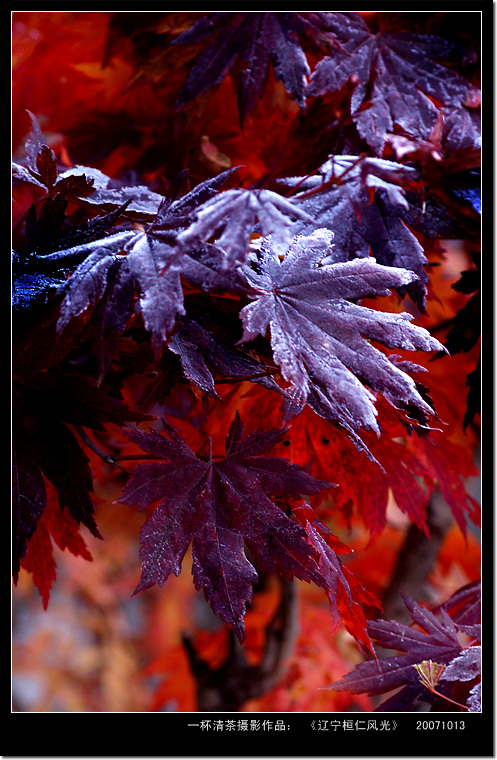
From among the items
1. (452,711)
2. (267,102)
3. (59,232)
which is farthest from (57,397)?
(267,102)

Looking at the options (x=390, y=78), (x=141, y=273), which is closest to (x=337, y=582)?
(x=141, y=273)

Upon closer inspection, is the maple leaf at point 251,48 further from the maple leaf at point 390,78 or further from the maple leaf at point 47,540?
the maple leaf at point 47,540

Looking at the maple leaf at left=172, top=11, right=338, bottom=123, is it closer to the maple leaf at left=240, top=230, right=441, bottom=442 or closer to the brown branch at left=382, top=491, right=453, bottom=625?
the maple leaf at left=240, top=230, right=441, bottom=442

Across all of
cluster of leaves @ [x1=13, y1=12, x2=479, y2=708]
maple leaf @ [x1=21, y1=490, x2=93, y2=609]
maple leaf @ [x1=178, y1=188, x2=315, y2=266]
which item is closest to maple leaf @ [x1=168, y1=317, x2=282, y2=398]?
cluster of leaves @ [x1=13, y1=12, x2=479, y2=708]

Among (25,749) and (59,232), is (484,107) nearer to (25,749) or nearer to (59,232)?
(59,232)

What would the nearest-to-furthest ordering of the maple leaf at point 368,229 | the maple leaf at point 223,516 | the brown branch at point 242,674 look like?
the maple leaf at point 223,516 < the maple leaf at point 368,229 < the brown branch at point 242,674

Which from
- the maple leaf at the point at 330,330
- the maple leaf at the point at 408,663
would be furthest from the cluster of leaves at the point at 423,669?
the maple leaf at the point at 330,330

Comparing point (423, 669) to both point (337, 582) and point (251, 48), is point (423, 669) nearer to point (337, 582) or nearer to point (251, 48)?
point (337, 582)
